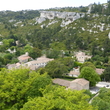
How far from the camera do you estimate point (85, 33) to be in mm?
86625

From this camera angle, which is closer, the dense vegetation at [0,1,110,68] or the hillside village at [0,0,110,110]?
the hillside village at [0,0,110,110]

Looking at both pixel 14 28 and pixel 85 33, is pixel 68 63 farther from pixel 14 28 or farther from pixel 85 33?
Result: pixel 14 28

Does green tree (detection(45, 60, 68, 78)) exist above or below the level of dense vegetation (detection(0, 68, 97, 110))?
below

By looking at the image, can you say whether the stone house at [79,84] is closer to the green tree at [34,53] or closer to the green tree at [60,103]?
the green tree at [60,103]

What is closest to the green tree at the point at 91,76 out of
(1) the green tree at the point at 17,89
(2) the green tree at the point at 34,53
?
(1) the green tree at the point at 17,89

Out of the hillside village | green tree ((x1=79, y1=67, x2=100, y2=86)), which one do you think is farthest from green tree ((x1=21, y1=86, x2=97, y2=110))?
green tree ((x1=79, y1=67, x2=100, y2=86))

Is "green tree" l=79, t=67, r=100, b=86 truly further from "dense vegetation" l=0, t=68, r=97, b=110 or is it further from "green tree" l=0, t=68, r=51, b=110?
"green tree" l=0, t=68, r=51, b=110

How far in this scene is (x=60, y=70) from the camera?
3894 cm

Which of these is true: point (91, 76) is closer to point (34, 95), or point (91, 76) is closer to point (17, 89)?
point (34, 95)

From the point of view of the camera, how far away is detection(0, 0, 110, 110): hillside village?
49.1 feet

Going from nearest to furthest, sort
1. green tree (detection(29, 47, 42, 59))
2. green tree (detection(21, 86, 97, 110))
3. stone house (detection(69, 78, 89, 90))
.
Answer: green tree (detection(21, 86, 97, 110)) < stone house (detection(69, 78, 89, 90)) < green tree (detection(29, 47, 42, 59))

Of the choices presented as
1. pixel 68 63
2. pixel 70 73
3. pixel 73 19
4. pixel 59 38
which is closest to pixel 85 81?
pixel 70 73

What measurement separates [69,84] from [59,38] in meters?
52.3

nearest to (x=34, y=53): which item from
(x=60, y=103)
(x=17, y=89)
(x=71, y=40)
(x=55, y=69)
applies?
(x=55, y=69)
